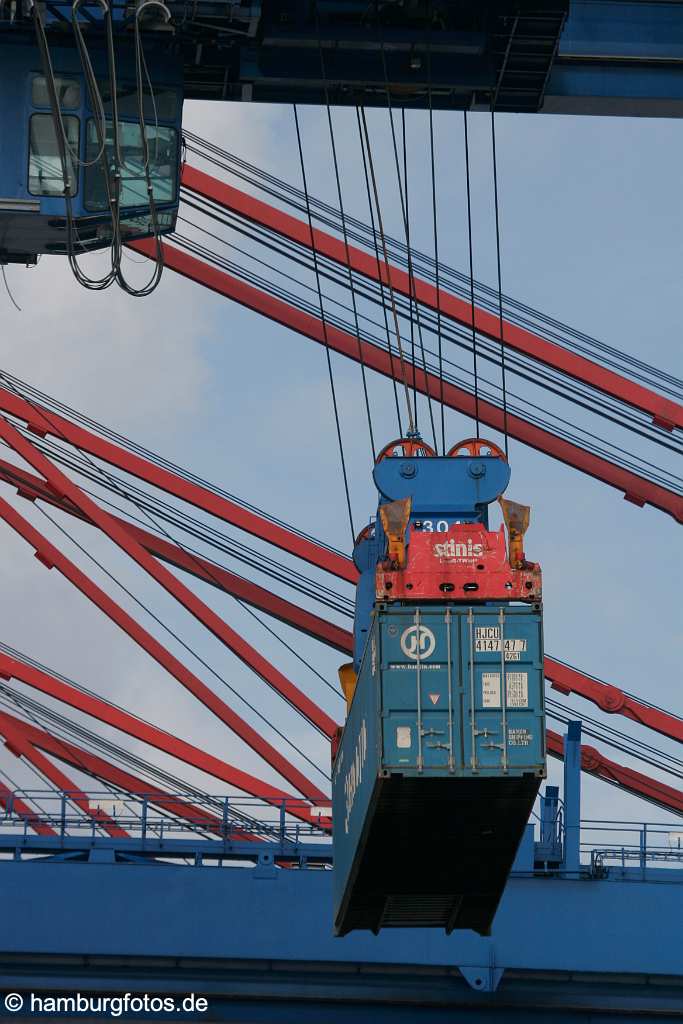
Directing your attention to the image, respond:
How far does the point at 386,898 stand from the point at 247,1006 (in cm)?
917

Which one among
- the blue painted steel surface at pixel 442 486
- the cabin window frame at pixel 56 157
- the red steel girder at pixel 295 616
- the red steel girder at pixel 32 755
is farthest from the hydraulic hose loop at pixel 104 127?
the red steel girder at pixel 32 755

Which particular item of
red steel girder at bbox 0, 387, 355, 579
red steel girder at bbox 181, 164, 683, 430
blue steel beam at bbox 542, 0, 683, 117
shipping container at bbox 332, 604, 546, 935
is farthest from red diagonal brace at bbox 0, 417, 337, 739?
shipping container at bbox 332, 604, 546, 935

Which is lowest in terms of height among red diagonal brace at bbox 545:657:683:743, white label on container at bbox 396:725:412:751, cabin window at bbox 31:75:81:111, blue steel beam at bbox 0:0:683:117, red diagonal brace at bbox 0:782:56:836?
white label on container at bbox 396:725:412:751

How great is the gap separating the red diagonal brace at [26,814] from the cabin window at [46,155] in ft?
40.7

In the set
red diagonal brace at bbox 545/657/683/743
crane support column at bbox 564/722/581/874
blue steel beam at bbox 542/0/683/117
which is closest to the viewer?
blue steel beam at bbox 542/0/683/117

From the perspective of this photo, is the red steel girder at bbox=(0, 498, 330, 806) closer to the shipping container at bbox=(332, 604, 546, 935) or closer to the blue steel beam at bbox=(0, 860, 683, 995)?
the blue steel beam at bbox=(0, 860, 683, 995)

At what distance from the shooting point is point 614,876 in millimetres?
29969

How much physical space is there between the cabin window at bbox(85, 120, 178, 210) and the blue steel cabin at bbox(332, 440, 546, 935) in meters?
5.78

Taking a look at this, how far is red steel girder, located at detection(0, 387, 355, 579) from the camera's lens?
32844 millimetres

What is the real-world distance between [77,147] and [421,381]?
10.8m

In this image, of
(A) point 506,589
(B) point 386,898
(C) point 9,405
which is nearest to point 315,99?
(A) point 506,589

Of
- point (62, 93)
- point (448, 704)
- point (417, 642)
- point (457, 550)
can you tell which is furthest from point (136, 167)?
point (448, 704)

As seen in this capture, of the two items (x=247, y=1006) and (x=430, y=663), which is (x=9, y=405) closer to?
(x=247, y=1006)

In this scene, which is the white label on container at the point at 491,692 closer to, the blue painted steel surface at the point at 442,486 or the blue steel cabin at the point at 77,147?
the blue painted steel surface at the point at 442,486
